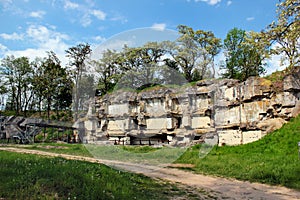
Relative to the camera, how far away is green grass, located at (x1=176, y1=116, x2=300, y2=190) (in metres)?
12.6

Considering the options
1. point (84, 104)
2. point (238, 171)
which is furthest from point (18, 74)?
point (238, 171)

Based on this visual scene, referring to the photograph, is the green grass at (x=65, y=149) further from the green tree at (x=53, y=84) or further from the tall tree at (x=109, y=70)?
the green tree at (x=53, y=84)

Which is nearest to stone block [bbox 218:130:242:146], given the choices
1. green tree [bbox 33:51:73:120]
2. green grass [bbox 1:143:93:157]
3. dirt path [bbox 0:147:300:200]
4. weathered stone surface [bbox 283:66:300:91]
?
weathered stone surface [bbox 283:66:300:91]

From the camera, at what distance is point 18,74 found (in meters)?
56.5

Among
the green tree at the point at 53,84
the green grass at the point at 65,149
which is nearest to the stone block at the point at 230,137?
the green grass at the point at 65,149

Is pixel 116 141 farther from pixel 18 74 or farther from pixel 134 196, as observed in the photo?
pixel 18 74

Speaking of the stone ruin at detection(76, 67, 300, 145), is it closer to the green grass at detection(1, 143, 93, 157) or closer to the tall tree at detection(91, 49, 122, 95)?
the tall tree at detection(91, 49, 122, 95)

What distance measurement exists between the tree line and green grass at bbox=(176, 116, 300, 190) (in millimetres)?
4995

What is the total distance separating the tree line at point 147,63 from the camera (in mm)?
14531

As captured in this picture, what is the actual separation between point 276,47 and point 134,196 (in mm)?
16240

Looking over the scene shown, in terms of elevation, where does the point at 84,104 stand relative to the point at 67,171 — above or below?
above

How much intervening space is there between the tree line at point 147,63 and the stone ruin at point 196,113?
8.51 ft

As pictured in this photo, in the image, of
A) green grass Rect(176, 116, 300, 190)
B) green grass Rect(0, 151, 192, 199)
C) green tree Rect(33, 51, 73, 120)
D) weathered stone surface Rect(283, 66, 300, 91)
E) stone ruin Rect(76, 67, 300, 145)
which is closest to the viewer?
green grass Rect(0, 151, 192, 199)

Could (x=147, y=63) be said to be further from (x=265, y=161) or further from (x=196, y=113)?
(x=196, y=113)
